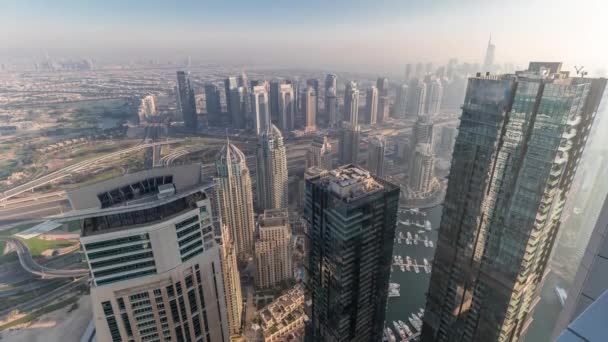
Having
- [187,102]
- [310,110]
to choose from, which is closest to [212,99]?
[187,102]

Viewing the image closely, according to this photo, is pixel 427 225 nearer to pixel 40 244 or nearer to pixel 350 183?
pixel 350 183

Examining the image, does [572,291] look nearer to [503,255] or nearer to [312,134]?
[503,255]

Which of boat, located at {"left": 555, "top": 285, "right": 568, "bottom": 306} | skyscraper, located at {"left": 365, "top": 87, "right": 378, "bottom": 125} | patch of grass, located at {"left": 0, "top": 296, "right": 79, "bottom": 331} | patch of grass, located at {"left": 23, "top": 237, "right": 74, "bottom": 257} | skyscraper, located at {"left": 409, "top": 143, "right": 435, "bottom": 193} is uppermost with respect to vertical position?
skyscraper, located at {"left": 365, "top": 87, "right": 378, "bottom": 125}

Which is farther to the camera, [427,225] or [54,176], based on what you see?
[54,176]

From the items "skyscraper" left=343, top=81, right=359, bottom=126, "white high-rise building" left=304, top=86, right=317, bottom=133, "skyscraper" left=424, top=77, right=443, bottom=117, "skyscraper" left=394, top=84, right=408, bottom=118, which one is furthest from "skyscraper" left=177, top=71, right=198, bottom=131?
"skyscraper" left=424, top=77, right=443, bottom=117

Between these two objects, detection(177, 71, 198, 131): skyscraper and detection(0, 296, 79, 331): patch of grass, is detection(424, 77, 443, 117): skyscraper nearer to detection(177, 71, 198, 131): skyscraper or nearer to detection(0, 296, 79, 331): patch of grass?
detection(177, 71, 198, 131): skyscraper

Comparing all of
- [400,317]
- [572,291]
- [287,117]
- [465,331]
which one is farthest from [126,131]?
[572,291]
